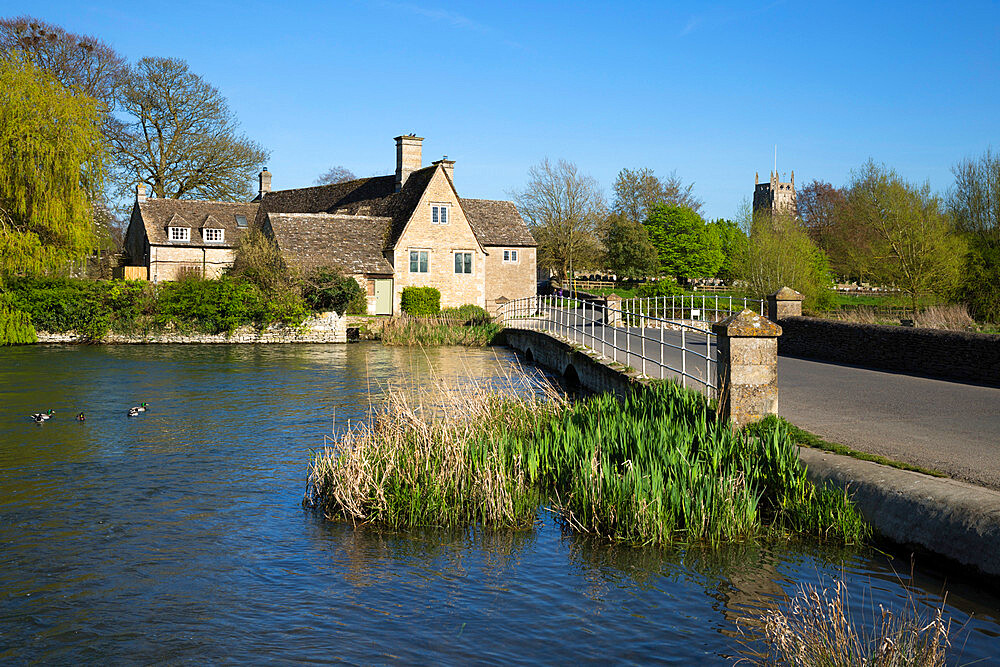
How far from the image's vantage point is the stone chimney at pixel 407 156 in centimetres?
5275

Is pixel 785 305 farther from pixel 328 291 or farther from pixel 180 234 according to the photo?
pixel 180 234

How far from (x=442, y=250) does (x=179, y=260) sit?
1743 centimetres

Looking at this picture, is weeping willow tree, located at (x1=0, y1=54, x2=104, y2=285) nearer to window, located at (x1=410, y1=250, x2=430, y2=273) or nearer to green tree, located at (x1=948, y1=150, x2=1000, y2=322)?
window, located at (x1=410, y1=250, x2=430, y2=273)

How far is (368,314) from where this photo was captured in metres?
45.4

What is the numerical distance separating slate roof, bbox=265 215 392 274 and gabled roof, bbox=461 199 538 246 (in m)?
7.87

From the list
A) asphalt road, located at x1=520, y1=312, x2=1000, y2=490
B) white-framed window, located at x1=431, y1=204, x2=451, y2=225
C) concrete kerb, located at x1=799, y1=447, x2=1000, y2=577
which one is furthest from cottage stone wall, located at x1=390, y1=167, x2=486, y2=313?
concrete kerb, located at x1=799, y1=447, x2=1000, y2=577

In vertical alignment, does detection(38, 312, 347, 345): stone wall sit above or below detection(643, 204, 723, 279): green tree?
below

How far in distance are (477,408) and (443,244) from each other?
124 ft

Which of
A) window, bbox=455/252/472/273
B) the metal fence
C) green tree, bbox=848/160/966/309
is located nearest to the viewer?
the metal fence

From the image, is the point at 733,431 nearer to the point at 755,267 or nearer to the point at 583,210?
the point at 755,267

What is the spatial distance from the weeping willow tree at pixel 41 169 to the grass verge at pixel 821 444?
33010mm

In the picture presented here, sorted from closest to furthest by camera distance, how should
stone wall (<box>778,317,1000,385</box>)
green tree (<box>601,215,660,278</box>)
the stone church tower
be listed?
stone wall (<box>778,317,1000,385</box>) < green tree (<box>601,215,660,278</box>) < the stone church tower

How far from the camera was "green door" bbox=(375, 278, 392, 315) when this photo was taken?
47.9 m

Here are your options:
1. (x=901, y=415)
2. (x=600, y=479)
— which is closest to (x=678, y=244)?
(x=901, y=415)
